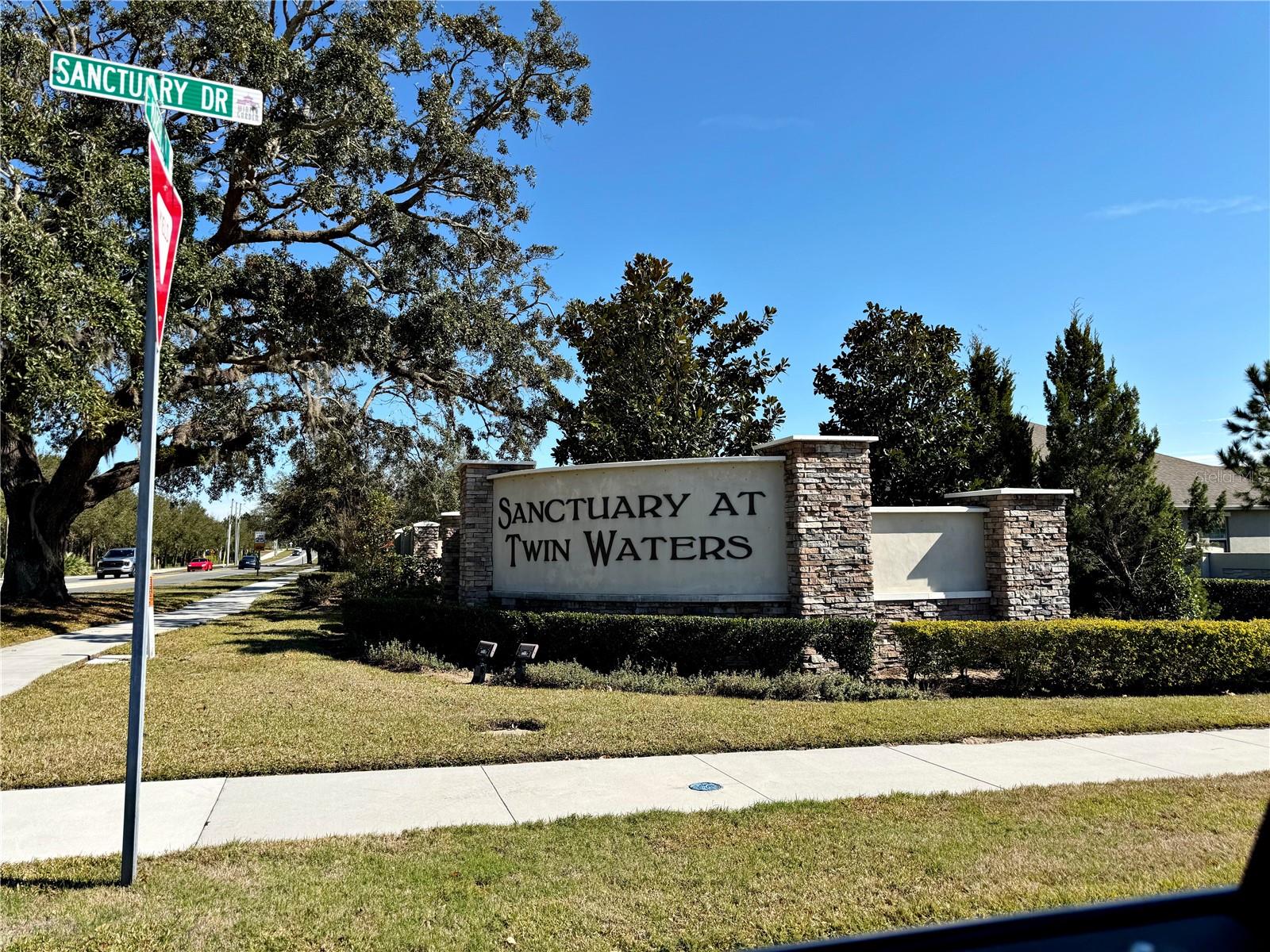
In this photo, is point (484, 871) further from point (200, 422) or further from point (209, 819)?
point (200, 422)

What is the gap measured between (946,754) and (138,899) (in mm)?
6139

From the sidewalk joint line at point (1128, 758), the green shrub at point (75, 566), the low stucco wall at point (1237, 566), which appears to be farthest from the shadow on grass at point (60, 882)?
the green shrub at point (75, 566)

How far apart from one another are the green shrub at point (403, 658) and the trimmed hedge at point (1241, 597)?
1579 centimetres

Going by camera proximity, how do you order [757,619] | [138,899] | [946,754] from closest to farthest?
[138,899] < [946,754] < [757,619]

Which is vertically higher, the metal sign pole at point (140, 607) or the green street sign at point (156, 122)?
the green street sign at point (156, 122)

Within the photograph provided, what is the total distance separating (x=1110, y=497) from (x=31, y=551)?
2403 cm

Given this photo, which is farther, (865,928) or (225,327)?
(225,327)

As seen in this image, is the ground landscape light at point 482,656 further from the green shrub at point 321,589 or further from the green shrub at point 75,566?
the green shrub at point 75,566

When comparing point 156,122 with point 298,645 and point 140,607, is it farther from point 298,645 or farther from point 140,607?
point 298,645

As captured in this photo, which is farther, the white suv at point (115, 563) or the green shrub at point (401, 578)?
the white suv at point (115, 563)

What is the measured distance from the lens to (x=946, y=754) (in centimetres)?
742

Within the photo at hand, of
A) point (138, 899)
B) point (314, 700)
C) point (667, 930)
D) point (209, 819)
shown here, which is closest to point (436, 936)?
point (667, 930)

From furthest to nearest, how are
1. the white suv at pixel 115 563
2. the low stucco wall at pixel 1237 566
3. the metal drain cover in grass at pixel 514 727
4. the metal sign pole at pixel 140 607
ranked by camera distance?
1. the white suv at pixel 115 563
2. the low stucco wall at pixel 1237 566
3. the metal drain cover in grass at pixel 514 727
4. the metal sign pole at pixel 140 607

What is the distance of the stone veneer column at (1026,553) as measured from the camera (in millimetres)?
12195
